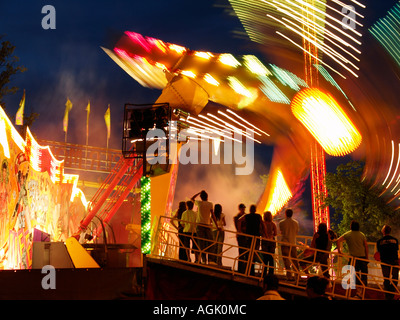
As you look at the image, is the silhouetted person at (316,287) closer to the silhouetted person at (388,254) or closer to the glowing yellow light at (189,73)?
the silhouetted person at (388,254)

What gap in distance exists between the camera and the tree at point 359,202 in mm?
26984

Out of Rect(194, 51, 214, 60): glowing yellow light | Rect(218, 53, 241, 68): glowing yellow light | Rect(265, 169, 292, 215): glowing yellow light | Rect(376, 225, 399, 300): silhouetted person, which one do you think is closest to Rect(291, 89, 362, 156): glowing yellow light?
Rect(218, 53, 241, 68): glowing yellow light

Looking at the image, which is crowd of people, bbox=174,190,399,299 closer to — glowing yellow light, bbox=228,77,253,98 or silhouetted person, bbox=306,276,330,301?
silhouetted person, bbox=306,276,330,301

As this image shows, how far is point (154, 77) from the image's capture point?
28.3 m

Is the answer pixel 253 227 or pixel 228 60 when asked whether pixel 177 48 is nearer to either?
pixel 228 60

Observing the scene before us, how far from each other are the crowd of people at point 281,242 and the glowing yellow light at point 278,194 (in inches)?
707

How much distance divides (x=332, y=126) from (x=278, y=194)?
9618mm

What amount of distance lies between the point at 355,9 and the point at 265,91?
23.1 ft

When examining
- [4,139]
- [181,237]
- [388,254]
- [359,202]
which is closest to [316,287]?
[388,254]

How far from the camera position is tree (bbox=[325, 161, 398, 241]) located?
26984mm

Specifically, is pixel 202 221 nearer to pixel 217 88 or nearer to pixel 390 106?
pixel 390 106

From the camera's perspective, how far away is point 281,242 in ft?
44.3

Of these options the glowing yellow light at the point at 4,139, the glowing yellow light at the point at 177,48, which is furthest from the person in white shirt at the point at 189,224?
the glowing yellow light at the point at 177,48

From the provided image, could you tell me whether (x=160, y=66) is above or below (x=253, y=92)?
above
